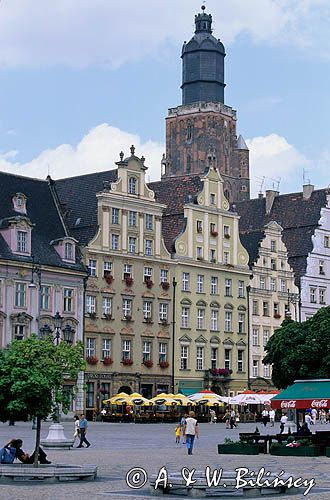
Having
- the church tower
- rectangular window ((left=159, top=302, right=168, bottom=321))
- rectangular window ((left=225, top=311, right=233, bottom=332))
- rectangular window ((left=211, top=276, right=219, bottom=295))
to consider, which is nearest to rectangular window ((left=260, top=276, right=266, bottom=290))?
rectangular window ((left=225, top=311, right=233, bottom=332))

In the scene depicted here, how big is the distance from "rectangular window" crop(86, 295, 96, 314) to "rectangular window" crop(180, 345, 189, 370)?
28.4 feet

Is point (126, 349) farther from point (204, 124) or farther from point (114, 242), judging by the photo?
point (204, 124)

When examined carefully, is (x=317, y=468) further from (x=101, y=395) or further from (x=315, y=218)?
(x=315, y=218)

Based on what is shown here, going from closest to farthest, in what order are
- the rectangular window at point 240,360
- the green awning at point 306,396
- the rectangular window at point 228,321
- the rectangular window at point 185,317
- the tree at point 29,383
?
the tree at point 29,383 < the green awning at point 306,396 < the rectangular window at point 185,317 < the rectangular window at point 228,321 < the rectangular window at point 240,360

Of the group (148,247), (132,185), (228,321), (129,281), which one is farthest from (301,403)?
(228,321)

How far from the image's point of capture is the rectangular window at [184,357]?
258 ft

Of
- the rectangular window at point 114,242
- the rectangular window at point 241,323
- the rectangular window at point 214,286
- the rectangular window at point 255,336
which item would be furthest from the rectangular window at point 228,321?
A: the rectangular window at point 114,242

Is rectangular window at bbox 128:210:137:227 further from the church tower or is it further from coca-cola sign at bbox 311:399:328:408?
the church tower

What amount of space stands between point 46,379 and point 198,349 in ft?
175

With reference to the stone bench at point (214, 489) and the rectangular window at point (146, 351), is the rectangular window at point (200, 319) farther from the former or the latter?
the stone bench at point (214, 489)

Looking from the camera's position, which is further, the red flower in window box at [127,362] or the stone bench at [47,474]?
the red flower in window box at [127,362]

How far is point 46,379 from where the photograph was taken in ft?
89.0

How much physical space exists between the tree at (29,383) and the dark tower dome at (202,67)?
124m

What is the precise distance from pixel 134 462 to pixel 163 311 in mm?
46444
